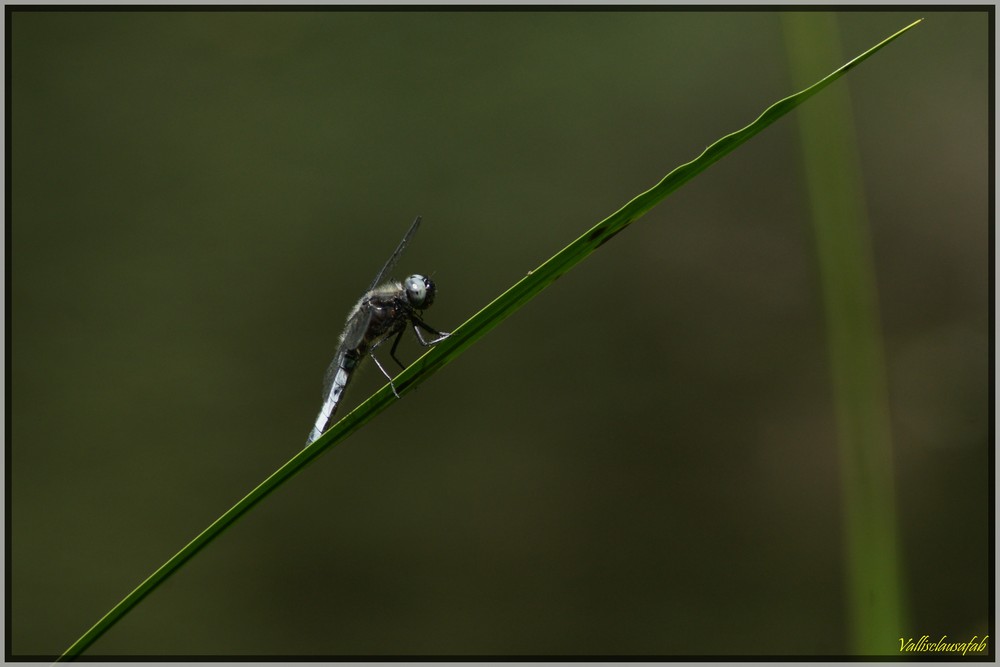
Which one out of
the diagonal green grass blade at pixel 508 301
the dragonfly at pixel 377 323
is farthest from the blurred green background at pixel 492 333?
the diagonal green grass blade at pixel 508 301

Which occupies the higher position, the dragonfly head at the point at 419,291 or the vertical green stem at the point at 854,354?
the dragonfly head at the point at 419,291

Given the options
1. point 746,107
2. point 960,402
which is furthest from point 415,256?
point 960,402

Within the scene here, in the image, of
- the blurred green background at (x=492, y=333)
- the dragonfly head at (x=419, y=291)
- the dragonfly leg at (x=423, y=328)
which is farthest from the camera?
the blurred green background at (x=492, y=333)

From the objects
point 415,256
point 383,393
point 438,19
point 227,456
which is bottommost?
point 227,456

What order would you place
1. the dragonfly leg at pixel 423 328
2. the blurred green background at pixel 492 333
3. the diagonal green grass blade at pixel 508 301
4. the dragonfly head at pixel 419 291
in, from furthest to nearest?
the blurred green background at pixel 492 333
the dragonfly head at pixel 419 291
the dragonfly leg at pixel 423 328
the diagonal green grass blade at pixel 508 301

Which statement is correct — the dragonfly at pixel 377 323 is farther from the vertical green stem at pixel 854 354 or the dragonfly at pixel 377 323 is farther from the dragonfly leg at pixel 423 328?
the vertical green stem at pixel 854 354

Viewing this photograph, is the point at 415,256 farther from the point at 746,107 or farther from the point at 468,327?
the point at 468,327

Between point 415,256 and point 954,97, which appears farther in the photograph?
point 415,256
